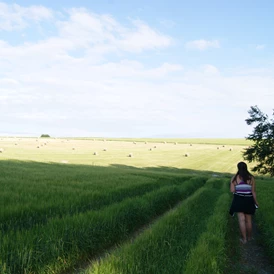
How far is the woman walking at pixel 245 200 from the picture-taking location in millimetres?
9078

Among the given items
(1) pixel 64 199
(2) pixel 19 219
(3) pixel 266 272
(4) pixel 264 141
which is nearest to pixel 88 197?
(1) pixel 64 199

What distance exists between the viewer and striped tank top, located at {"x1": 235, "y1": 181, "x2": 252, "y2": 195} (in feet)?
30.4

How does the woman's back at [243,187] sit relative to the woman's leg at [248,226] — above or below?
above

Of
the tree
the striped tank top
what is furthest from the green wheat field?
the tree

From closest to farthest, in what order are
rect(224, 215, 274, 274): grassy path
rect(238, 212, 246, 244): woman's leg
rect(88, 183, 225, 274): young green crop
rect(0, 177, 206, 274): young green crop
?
rect(88, 183, 225, 274): young green crop
rect(0, 177, 206, 274): young green crop
rect(224, 215, 274, 274): grassy path
rect(238, 212, 246, 244): woman's leg

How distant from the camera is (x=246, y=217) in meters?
9.23

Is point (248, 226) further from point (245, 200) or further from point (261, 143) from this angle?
point (261, 143)

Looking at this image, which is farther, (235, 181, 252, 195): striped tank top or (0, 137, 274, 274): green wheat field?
(235, 181, 252, 195): striped tank top

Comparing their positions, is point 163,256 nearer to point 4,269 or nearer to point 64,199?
point 4,269

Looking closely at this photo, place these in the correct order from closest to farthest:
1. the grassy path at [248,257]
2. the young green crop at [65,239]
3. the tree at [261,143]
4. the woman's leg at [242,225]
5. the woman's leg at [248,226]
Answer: the young green crop at [65,239] → the grassy path at [248,257] → the woman's leg at [242,225] → the woman's leg at [248,226] → the tree at [261,143]

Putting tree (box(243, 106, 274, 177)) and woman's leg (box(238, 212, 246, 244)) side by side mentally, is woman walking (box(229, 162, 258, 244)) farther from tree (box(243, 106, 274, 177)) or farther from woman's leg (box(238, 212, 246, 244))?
tree (box(243, 106, 274, 177))

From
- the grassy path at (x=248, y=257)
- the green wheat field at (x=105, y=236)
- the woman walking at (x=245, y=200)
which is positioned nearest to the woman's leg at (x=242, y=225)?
the woman walking at (x=245, y=200)

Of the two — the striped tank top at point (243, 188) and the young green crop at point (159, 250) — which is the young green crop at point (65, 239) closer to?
the young green crop at point (159, 250)

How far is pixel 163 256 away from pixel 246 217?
4337mm
